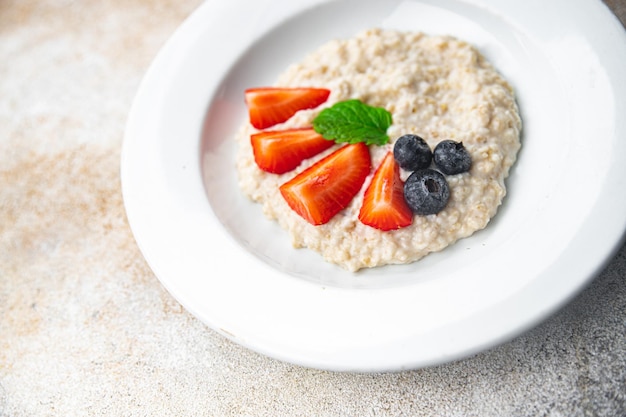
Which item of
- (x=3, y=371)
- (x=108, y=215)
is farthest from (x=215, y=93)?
(x=3, y=371)

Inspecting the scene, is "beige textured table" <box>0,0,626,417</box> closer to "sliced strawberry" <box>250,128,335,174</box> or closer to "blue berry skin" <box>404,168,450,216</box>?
"blue berry skin" <box>404,168,450,216</box>

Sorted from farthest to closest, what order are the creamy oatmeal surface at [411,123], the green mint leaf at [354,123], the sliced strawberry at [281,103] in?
the sliced strawberry at [281,103]
the green mint leaf at [354,123]
the creamy oatmeal surface at [411,123]

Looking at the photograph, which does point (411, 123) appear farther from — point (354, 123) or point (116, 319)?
point (116, 319)

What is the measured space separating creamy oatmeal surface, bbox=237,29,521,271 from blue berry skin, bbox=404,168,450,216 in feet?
0.17

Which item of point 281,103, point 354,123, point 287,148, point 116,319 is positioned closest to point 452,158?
point 354,123

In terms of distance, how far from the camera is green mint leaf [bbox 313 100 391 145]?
2.27m

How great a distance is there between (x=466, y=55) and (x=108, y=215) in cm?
167

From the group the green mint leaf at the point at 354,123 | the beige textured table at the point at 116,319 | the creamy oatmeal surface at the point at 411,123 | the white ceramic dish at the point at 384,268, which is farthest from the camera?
the green mint leaf at the point at 354,123

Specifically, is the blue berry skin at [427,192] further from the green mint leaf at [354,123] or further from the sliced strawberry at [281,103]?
the sliced strawberry at [281,103]

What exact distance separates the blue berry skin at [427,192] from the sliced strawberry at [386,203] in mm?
41

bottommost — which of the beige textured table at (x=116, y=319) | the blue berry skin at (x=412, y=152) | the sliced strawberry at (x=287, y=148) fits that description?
the beige textured table at (x=116, y=319)

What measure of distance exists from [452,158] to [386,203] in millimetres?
277

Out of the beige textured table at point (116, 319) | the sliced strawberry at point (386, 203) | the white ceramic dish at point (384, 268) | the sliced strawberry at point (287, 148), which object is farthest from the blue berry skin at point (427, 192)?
the beige textured table at point (116, 319)

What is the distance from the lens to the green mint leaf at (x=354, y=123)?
7.43 ft
